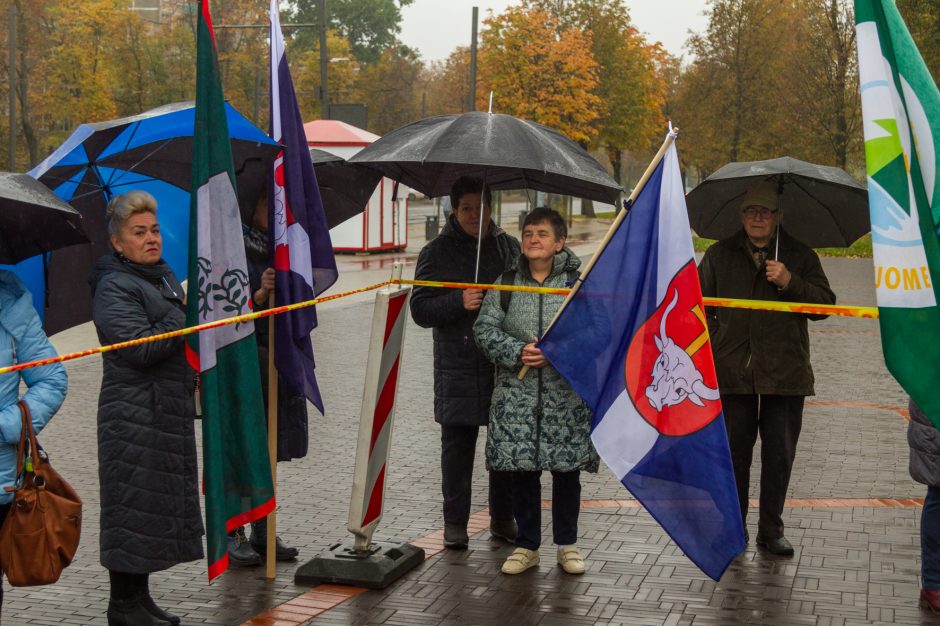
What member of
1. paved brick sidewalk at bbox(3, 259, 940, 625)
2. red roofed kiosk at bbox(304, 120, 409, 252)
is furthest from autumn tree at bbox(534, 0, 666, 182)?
paved brick sidewalk at bbox(3, 259, 940, 625)

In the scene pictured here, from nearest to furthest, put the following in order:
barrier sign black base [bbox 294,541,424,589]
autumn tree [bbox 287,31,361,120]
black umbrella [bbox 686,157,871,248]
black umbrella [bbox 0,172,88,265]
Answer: black umbrella [bbox 0,172,88,265] < barrier sign black base [bbox 294,541,424,589] < black umbrella [bbox 686,157,871,248] < autumn tree [bbox 287,31,361,120]

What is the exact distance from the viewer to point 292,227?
5.58 meters

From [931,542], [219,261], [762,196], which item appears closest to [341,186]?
[219,261]

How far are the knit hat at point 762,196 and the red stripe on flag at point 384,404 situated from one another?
199cm

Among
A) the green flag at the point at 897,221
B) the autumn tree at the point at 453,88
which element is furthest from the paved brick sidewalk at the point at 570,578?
the autumn tree at the point at 453,88

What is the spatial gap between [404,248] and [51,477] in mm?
28646

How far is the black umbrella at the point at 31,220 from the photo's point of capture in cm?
424

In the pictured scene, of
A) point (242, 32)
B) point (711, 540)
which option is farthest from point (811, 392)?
point (242, 32)

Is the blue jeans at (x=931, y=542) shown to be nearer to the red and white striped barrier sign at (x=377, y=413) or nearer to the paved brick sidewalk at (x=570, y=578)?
the paved brick sidewalk at (x=570, y=578)

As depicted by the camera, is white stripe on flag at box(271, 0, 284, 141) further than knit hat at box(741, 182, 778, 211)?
No

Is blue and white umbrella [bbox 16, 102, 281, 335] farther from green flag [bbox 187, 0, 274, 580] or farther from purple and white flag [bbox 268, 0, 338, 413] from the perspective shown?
green flag [bbox 187, 0, 274, 580]

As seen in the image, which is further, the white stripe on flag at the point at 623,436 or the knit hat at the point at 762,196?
the knit hat at the point at 762,196

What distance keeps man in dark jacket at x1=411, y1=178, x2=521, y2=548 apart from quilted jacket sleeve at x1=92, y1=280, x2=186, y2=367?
1644 mm

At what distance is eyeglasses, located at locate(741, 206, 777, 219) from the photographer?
6238 millimetres
